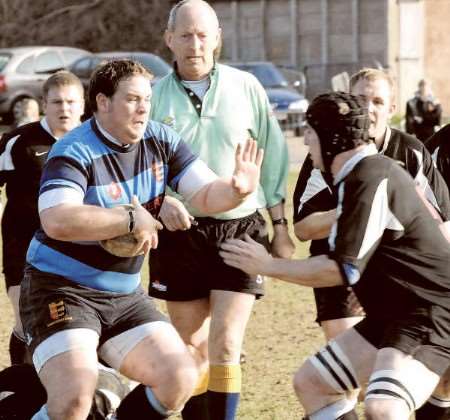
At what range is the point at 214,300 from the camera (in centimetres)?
602

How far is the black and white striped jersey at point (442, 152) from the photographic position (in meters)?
6.23

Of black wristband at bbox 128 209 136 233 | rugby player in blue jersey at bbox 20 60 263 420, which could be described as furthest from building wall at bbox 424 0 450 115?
black wristband at bbox 128 209 136 233

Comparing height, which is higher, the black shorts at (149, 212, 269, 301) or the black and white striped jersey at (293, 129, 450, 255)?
the black and white striped jersey at (293, 129, 450, 255)

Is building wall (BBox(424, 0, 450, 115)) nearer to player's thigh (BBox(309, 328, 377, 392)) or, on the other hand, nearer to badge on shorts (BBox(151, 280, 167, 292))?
badge on shorts (BBox(151, 280, 167, 292))

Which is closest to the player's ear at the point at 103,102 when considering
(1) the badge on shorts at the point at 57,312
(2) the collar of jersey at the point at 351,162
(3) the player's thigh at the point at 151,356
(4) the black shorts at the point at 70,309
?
(4) the black shorts at the point at 70,309

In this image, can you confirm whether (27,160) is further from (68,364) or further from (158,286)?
(68,364)

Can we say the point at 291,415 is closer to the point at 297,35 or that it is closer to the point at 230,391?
the point at 230,391

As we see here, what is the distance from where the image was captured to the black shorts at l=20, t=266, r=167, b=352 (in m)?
5.08

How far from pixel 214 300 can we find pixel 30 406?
3.52 feet

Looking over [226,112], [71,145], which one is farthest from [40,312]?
[226,112]

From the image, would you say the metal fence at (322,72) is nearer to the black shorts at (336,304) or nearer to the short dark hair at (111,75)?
the black shorts at (336,304)

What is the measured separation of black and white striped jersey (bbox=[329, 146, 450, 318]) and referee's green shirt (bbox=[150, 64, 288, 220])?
1.28 m

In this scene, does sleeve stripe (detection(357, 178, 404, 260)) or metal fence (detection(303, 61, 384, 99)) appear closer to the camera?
sleeve stripe (detection(357, 178, 404, 260))

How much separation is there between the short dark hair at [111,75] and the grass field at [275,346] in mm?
2222
